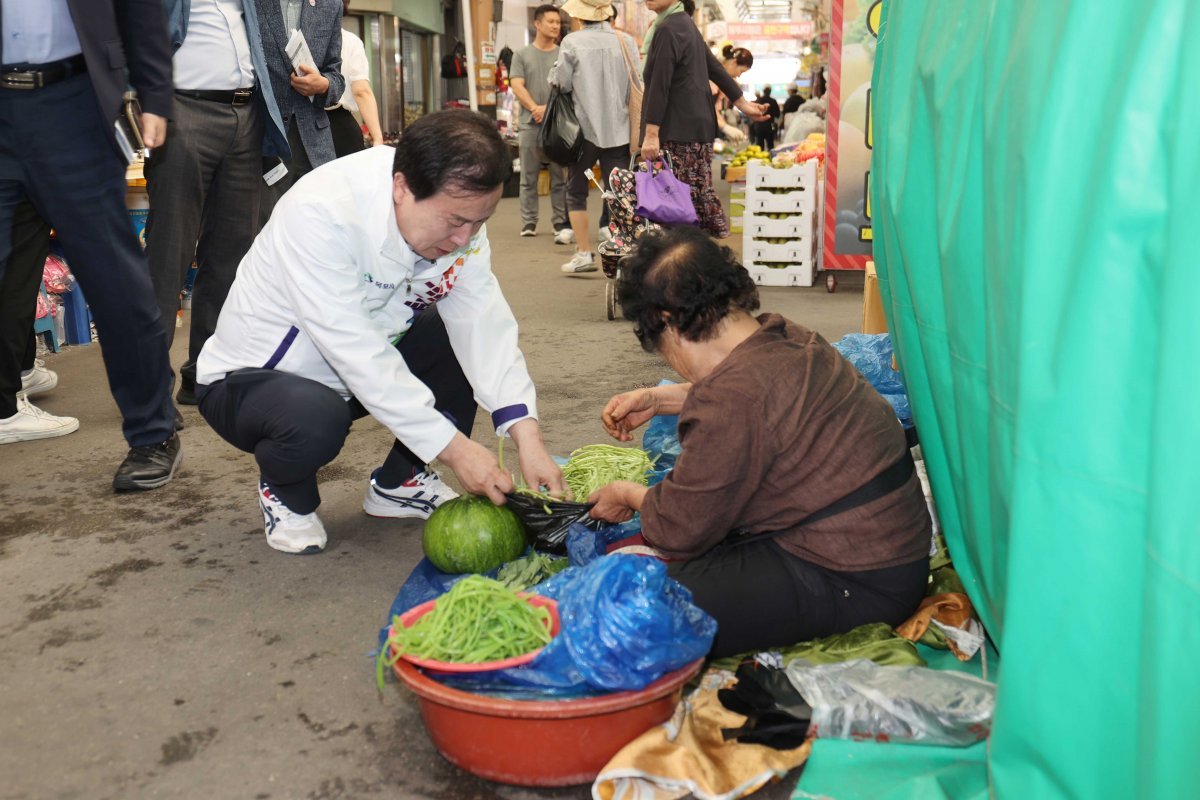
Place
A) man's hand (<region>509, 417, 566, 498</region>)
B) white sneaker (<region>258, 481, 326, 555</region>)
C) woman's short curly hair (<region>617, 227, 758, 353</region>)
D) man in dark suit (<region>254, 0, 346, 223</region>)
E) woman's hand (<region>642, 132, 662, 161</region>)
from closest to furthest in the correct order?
woman's short curly hair (<region>617, 227, 758, 353</region>), man's hand (<region>509, 417, 566, 498</region>), white sneaker (<region>258, 481, 326, 555</region>), man in dark suit (<region>254, 0, 346, 223</region>), woman's hand (<region>642, 132, 662, 161</region>)

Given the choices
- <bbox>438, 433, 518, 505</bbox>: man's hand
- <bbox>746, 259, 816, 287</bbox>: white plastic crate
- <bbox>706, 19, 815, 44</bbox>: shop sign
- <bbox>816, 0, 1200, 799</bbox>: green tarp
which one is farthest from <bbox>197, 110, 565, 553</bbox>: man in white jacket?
<bbox>706, 19, 815, 44</bbox>: shop sign

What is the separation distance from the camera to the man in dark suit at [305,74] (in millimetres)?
5137

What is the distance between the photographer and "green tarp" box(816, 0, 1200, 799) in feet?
4.71

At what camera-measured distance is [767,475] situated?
2.51 m

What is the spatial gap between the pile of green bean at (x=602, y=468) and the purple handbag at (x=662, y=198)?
3.45 metres

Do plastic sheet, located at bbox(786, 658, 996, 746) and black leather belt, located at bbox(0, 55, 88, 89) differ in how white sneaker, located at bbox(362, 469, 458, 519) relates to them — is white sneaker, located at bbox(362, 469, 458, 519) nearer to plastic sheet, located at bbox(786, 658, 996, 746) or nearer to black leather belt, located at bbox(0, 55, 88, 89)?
black leather belt, located at bbox(0, 55, 88, 89)

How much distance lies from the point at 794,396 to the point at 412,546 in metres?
1.61

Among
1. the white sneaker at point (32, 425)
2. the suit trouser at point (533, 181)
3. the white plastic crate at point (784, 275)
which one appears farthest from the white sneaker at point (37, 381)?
the suit trouser at point (533, 181)

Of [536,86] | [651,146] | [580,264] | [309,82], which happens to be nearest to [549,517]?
[309,82]

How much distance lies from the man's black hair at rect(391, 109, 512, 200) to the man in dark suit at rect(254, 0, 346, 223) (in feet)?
7.69

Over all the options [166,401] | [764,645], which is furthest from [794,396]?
[166,401]

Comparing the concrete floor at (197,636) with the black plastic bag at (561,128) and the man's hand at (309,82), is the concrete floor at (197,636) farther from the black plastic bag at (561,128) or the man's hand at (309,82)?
the black plastic bag at (561,128)

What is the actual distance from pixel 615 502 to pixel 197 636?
3.76ft

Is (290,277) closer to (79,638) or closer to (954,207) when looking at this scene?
(79,638)
